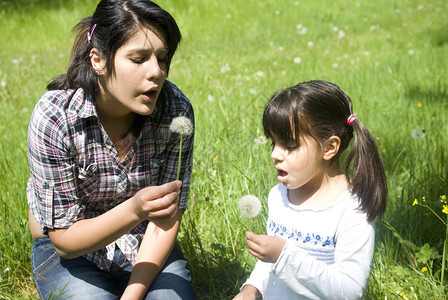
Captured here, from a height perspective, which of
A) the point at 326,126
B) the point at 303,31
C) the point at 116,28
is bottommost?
the point at 303,31

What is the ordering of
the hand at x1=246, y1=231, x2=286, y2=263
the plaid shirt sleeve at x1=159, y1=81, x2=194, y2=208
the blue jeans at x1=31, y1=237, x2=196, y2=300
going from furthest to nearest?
the plaid shirt sleeve at x1=159, y1=81, x2=194, y2=208 → the blue jeans at x1=31, y1=237, x2=196, y2=300 → the hand at x1=246, y1=231, x2=286, y2=263

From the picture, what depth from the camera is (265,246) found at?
1315 millimetres

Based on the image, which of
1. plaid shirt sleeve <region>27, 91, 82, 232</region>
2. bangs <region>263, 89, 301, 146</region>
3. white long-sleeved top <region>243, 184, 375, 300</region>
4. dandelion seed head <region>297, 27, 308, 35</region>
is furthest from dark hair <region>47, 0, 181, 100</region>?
dandelion seed head <region>297, 27, 308, 35</region>

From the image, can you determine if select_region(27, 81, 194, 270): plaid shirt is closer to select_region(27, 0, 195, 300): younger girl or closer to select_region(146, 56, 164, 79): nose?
select_region(27, 0, 195, 300): younger girl

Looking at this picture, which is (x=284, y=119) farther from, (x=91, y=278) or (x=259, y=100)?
(x=259, y=100)

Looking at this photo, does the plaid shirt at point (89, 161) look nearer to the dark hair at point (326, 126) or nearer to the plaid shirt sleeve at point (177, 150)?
the plaid shirt sleeve at point (177, 150)

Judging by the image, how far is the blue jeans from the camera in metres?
1.71

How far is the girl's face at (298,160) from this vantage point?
1.48m

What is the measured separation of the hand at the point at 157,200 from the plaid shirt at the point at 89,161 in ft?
1.01

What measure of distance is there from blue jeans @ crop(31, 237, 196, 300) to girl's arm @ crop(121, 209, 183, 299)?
56mm

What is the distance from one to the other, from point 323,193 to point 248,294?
0.37 metres

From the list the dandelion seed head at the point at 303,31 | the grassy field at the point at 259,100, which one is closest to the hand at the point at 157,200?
the grassy field at the point at 259,100

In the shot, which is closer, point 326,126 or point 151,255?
point 326,126

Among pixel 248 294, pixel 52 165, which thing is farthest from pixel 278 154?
pixel 52 165
